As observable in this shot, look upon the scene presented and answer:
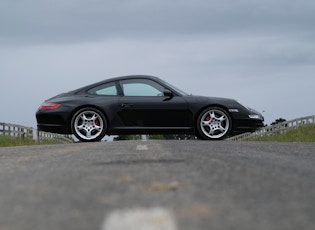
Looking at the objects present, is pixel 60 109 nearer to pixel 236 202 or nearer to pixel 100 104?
pixel 100 104

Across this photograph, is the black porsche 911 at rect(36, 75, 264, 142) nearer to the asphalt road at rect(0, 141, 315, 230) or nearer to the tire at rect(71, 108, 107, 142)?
the tire at rect(71, 108, 107, 142)

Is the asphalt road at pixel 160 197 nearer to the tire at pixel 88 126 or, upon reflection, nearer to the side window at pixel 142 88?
the tire at pixel 88 126

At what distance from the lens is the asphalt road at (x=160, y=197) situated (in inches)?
113

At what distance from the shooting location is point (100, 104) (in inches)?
467

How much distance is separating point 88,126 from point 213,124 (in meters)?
2.51

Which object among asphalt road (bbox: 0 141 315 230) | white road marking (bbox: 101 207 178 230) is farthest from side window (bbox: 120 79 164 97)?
white road marking (bbox: 101 207 178 230)

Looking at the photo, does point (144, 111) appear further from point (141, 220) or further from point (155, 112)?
point (141, 220)

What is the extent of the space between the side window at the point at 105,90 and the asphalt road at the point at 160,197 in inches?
275

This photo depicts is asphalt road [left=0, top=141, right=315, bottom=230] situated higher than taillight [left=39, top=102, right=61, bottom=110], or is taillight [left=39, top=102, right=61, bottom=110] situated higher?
taillight [left=39, top=102, right=61, bottom=110]

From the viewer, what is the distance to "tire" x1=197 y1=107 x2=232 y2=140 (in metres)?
11.9

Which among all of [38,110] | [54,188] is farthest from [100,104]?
[54,188]

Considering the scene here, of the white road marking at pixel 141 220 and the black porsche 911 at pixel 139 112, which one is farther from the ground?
the black porsche 911 at pixel 139 112

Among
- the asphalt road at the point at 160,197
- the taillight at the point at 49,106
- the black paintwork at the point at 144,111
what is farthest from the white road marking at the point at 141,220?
the taillight at the point at 49,106

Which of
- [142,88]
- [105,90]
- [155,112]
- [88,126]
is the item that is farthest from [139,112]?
[88,126]
